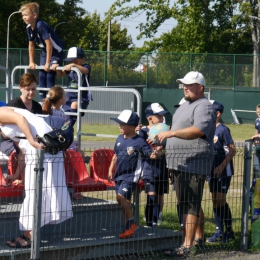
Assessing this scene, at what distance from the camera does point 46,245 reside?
22.1 feet

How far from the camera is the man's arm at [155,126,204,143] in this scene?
22.4ft

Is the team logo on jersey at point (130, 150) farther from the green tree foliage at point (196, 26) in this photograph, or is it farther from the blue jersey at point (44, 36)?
the green tree foliage at point (196, 26)

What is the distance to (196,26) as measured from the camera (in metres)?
51.9

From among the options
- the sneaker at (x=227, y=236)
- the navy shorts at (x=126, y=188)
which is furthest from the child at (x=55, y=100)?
the sneaker at (x=227, y=236)

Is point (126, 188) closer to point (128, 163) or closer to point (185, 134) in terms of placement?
point (128, 163)

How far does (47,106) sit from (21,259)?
6.57 ft

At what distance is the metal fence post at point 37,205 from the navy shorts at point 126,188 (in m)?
1.21

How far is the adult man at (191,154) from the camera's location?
7.18 m

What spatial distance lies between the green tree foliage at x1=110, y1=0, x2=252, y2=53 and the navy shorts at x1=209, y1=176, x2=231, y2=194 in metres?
43.6

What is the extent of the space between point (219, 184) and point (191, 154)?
3.09ft

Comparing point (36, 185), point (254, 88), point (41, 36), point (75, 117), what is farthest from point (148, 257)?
point (254, 88)

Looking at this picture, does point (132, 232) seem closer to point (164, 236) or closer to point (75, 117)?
point (164, 236)

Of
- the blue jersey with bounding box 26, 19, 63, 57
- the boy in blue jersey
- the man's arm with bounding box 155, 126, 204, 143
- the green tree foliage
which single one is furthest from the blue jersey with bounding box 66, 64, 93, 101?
the green tree foliage

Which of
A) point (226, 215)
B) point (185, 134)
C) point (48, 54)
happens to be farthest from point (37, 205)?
point (48, 54)
